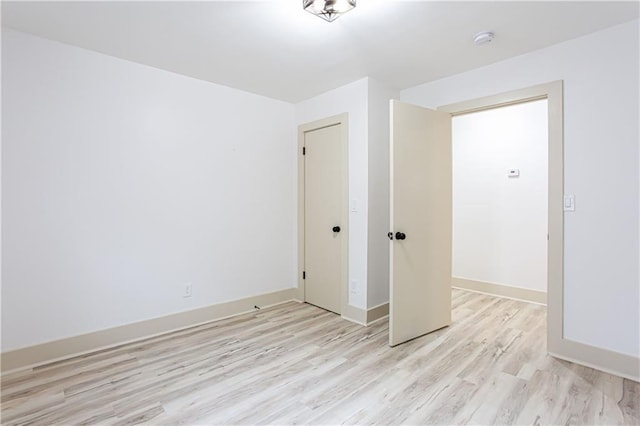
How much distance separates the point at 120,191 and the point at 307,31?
205 cm

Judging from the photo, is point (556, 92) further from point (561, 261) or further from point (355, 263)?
point (355, 263)

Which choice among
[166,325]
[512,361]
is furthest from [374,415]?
[166,325]

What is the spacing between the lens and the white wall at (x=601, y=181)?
2232mm

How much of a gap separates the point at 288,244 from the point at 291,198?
0.59 m

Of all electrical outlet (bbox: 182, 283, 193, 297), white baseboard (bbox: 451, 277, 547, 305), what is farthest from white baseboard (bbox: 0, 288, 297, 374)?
white baseboard (bbox: 451, 277, 547, 305)

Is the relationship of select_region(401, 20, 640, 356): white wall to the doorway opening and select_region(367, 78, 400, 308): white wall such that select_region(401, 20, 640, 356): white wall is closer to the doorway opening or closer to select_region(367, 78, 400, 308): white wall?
the doorway opening

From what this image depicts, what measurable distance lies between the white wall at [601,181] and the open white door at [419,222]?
34.4 inches

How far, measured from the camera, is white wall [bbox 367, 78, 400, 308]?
330 cm

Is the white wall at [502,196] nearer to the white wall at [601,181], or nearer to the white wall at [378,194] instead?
the white wall at [601,181]

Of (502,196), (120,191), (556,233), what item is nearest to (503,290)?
(502,196)

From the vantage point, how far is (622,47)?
2.25 meters

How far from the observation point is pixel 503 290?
13.7 ft

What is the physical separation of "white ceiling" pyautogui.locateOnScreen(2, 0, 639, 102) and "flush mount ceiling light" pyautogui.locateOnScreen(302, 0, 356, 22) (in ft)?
0.33

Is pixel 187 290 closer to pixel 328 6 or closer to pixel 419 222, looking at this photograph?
pixel 419 222
